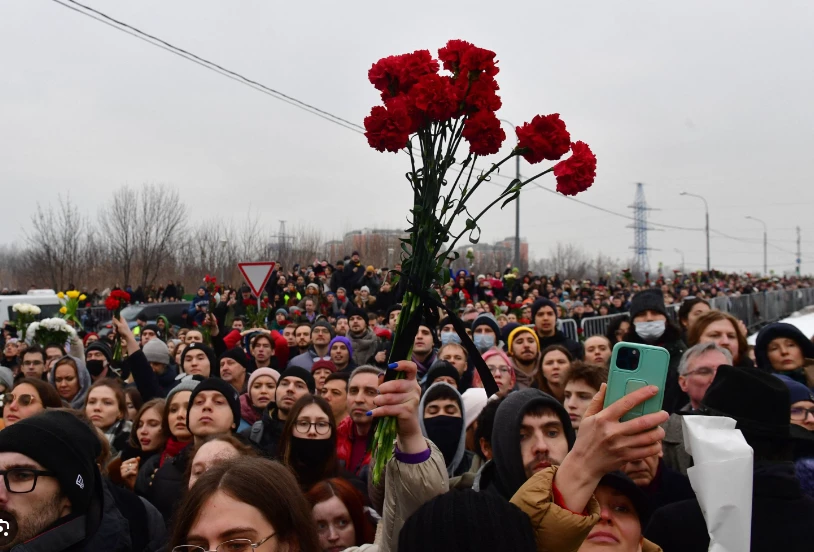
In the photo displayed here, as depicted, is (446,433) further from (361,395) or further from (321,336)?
(321,336)

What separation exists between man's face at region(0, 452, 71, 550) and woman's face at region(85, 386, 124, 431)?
8.51ft

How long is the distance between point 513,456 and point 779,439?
3.24ft

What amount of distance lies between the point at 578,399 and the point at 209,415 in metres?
2.35

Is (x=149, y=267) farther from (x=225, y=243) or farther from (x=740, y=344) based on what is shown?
(x=740, y=344)

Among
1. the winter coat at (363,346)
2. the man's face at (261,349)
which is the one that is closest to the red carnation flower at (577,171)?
the man's face at (261,349)

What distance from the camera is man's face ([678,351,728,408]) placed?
13.1 feet

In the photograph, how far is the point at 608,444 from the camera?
5.14 feet

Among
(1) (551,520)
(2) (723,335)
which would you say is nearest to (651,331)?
(2) (723,335)

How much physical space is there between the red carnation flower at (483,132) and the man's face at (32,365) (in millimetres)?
6917

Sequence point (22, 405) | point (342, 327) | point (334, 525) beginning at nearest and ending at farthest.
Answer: point (334, 525)
point (22, 405)
point (342, 327)

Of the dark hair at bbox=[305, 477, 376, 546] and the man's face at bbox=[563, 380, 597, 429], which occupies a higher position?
the man's face at bbox=[563, 380, 597, 429]

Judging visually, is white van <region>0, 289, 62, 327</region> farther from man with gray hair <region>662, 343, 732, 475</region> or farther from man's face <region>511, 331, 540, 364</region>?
man with gray hair <region>662, 343, 732, 475</region>

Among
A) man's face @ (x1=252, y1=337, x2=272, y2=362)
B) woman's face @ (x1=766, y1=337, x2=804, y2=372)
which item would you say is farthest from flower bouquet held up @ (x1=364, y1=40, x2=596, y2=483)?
man's face @ (x1=252, y1=337, x2=272, y2=362)

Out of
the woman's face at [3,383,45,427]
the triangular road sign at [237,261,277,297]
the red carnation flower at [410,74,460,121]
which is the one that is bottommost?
the woman's face at [3,383,45,427]
